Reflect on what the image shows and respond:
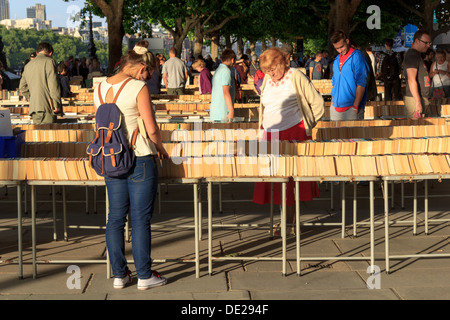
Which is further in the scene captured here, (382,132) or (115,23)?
(115,23)

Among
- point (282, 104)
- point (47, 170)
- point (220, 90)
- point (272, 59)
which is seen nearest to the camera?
point (47, 170)

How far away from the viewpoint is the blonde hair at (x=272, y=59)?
7.73 m

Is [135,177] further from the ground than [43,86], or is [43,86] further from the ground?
[43,86]

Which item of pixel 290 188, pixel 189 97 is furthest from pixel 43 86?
pixel 290 188

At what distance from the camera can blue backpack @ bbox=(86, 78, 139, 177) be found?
19.8 feet

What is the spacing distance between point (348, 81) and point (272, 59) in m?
2.36

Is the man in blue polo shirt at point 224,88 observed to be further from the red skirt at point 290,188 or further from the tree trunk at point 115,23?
the tree trunk at point 115,23

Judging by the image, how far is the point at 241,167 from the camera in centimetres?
651

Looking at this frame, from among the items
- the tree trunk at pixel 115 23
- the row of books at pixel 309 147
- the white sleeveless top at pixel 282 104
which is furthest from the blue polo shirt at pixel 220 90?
the tree trunk at pixel 115 23

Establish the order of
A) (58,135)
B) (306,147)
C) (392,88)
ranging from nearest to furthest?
(306,147), (58,135), (392,88)

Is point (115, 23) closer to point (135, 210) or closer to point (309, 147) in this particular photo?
point (309, 147)

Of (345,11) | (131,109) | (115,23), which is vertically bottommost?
(131,109)

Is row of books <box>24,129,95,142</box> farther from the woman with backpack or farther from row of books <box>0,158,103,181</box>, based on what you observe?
the woman with backpack

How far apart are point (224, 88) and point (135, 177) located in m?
4.10
